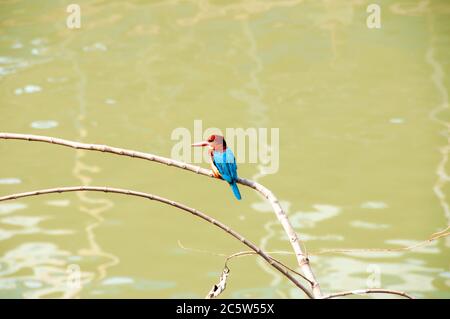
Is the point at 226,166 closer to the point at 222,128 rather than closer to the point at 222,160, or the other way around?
the point at 222,160

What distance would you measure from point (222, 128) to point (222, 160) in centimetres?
455

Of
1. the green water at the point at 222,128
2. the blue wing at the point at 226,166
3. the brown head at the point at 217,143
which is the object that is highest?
the green water at the point at 222,128

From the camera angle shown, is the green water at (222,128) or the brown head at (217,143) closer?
the brown head at (217,143)

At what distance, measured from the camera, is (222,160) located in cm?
202

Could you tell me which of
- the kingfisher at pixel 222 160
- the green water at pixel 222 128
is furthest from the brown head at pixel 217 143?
the green water at pixel 222 128

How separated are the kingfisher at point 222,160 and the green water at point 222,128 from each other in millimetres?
3684

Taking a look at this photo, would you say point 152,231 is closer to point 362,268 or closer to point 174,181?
point 174,181

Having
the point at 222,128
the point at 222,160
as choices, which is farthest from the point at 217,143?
the point at 222,128

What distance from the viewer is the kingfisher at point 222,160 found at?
1989mm

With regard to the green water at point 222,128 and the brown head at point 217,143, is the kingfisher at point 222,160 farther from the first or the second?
the green water at point 222,128

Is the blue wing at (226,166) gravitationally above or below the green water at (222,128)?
below

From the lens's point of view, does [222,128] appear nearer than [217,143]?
No

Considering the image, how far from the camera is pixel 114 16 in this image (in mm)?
7480

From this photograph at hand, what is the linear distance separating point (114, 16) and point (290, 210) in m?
3.13
